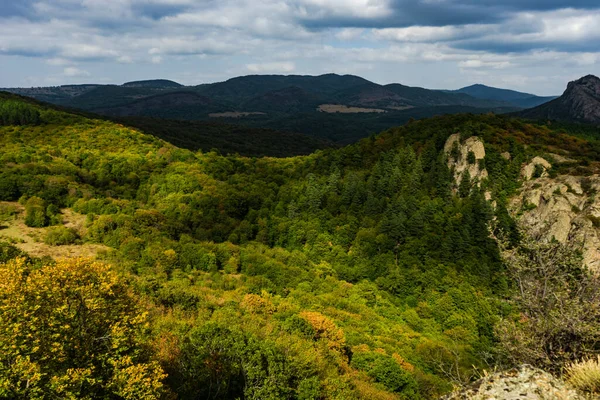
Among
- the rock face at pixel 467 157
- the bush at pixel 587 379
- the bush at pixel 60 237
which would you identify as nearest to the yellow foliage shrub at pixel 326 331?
the bush at pixel 587 379

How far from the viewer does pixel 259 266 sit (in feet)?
168

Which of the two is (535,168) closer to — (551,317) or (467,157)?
(467,157)

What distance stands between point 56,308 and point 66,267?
144 centimetres

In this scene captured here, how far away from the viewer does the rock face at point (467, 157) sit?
6888 cm

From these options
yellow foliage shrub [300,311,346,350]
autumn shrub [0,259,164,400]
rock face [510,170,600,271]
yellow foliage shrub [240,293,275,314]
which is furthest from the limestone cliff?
autumn shrub [0,259,164,400]

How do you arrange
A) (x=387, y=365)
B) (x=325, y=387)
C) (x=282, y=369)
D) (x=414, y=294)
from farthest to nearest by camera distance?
(x=414, y=294) → (x=387, y=365) → (x=325, y=387) → (x=282, y=369)

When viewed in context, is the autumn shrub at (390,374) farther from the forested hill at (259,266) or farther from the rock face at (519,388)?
the rock face at (519,388)

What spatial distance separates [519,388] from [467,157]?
6794cm

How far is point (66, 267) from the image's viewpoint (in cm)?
1316

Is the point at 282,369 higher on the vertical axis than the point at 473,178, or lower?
lower

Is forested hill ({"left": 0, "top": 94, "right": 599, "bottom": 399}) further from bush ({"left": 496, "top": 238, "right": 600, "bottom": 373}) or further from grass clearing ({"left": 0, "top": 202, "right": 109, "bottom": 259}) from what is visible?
bush ({"left": 496, "top": 238, "right": 600, "bottom": 373})

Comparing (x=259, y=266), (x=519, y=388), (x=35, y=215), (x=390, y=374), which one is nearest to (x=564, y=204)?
(x=390, y=374)

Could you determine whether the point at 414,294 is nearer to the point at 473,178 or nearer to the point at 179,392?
the point at 473,178

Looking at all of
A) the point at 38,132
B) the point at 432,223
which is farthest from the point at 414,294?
the point at 38,132
